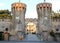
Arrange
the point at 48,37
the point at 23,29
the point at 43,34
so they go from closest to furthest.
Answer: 1. the point at 48,37
2. the point at 43,34
3. the point at 23,29

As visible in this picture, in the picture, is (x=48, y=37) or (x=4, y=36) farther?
(x=48, y=37)

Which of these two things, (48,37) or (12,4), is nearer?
(48,37)

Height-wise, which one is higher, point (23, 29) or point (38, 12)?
point (38, 12)

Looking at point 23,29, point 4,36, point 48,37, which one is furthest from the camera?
point 23,29

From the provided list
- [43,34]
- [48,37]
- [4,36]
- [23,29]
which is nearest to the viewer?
[4,36]

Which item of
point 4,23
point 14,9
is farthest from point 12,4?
point 4,23

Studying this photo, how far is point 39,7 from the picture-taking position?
53031 mm

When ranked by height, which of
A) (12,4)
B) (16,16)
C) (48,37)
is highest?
(12,4)

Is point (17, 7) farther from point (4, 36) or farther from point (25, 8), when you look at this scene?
point (4, 36)

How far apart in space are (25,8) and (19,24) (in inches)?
197

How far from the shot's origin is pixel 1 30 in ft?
172

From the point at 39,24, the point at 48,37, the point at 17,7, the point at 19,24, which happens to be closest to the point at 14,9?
the point at 17,7

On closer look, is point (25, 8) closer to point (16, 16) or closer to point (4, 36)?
point (16, 16)

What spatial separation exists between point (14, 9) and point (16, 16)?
210 cm
